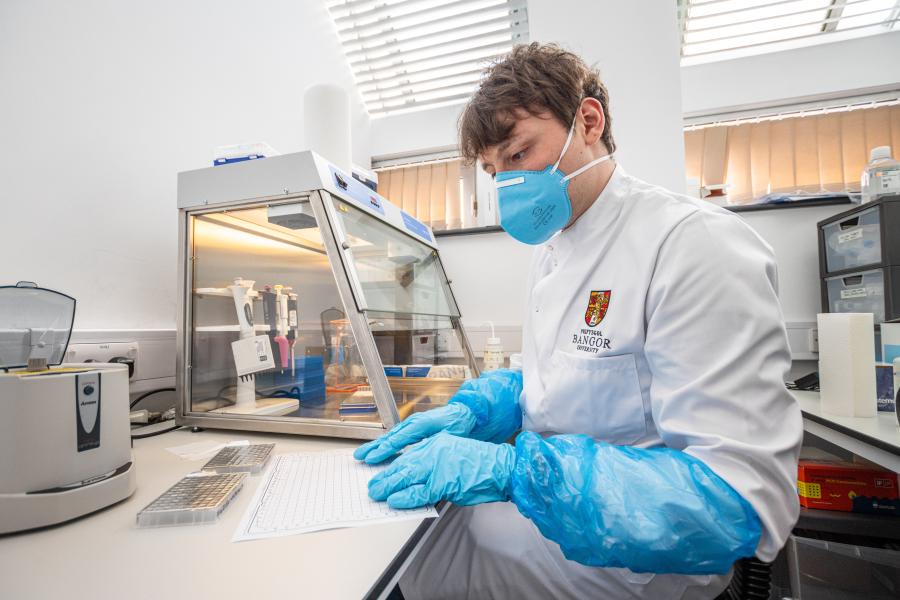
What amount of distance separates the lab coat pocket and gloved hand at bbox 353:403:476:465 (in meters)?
0.22

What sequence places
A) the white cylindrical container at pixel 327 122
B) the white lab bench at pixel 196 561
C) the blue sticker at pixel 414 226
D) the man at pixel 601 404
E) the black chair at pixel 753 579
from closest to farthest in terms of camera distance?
the white lab bench at pixel 196 561, the man at pixel 601 404, the black chair at pixel 753 579, the white cylindrical container at pixel 327 122, the blue sticker at pixel 414 226

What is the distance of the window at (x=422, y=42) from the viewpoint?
2.40 m

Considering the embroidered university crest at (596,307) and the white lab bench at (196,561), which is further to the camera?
the embroidered university crest at (596,307)

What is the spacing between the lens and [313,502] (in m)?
0.66

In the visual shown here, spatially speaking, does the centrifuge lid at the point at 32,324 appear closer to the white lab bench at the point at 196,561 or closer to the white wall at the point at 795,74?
the white lab bench at the point at 196,561

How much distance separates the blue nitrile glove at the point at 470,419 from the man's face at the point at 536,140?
0.58 meters

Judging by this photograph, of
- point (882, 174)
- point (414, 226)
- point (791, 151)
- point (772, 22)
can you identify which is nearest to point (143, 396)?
point (414, 226)

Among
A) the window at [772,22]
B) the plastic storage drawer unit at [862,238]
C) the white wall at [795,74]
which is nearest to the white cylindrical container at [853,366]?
the plastic storage drawer unit at [862,238]

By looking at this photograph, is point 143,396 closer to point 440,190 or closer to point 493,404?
point 493,404

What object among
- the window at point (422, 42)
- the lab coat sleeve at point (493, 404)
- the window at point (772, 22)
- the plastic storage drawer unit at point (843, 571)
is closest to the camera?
the lab coat sleeve at point (493, 404)

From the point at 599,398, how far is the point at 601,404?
0.01 m

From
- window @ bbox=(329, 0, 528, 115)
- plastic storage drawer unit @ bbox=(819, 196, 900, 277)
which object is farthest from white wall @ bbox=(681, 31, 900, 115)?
window @ bbox=(329, 0, 528, 115)

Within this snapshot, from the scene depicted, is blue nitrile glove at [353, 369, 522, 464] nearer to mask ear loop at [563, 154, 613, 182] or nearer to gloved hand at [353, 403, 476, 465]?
gloved hand at [353, 403, 476, 465]

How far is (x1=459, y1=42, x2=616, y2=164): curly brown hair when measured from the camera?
2.94 ft
